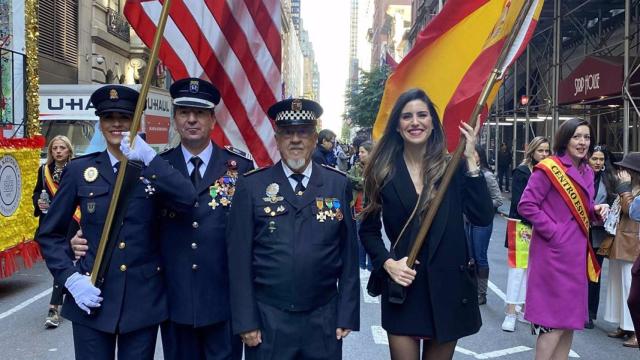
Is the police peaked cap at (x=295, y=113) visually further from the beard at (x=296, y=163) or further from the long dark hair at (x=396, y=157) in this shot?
the long dark hair at (x=396, y=157)

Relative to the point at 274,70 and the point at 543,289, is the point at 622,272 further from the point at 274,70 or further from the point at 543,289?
the point at 274,70

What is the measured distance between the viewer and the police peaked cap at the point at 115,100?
3.32 m

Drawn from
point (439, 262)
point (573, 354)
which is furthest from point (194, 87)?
point (573, 354)

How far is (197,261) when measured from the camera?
11.3ft

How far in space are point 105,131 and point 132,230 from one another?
21.7 inches

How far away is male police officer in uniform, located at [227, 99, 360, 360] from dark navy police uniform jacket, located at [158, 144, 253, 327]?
313 millimetres

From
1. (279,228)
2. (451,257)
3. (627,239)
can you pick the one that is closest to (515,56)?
(451,257)

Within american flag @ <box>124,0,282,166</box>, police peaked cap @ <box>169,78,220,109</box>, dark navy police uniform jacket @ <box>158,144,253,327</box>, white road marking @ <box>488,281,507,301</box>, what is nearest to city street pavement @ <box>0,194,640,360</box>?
white road marking @ <box>488,281,507,301</box>

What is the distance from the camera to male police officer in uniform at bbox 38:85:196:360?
125 inches

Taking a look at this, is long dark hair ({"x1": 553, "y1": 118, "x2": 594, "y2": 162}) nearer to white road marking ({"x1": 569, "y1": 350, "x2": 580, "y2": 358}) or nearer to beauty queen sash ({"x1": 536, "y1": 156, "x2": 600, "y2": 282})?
beauty queen sash ({"x1": 536, "y1": 156, "x2": 600, "y2": 282})

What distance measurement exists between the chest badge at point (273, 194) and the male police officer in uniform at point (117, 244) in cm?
39

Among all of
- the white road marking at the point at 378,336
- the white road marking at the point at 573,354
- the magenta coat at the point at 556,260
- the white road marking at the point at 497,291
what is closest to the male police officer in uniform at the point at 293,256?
the magenta coat at the point at 556,260

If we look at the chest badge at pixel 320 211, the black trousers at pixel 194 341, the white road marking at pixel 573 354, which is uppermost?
the chest badge at pixel 320 211

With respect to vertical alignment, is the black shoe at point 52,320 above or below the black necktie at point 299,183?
below
